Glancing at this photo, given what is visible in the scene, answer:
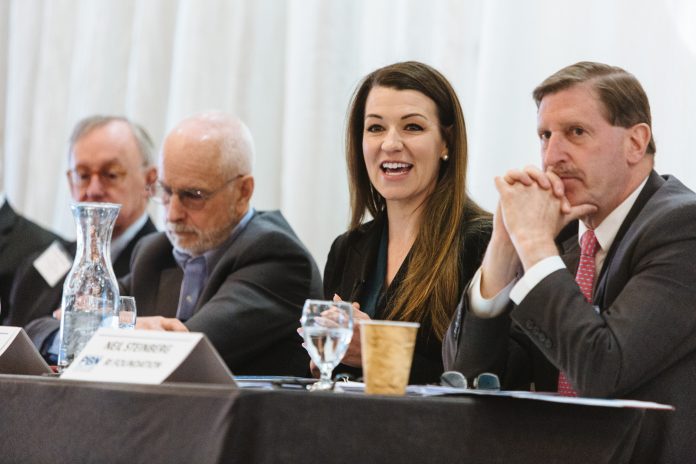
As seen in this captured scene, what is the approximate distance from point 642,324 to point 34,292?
261 cm

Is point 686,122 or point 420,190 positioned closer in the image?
point 420,190

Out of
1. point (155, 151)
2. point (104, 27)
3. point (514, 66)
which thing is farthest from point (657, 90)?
point (104, 27)

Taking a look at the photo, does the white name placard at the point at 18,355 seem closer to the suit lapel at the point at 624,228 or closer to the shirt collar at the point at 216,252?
the suit lapel at the point at 624,228

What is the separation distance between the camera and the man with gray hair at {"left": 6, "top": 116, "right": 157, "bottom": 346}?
3.87 metres

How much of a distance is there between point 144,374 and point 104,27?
3.43 m

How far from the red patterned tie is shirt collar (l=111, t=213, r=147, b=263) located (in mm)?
2130

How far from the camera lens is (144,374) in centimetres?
145

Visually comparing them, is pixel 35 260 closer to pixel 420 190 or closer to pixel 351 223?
pixel 351 223

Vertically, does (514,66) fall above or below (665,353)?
above

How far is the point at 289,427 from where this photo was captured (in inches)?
52.9

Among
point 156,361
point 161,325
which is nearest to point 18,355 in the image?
point 156,361

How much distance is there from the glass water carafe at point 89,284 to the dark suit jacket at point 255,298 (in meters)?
0.96

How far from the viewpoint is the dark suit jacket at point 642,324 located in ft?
5.92

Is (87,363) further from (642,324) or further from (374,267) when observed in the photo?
(374,267)
